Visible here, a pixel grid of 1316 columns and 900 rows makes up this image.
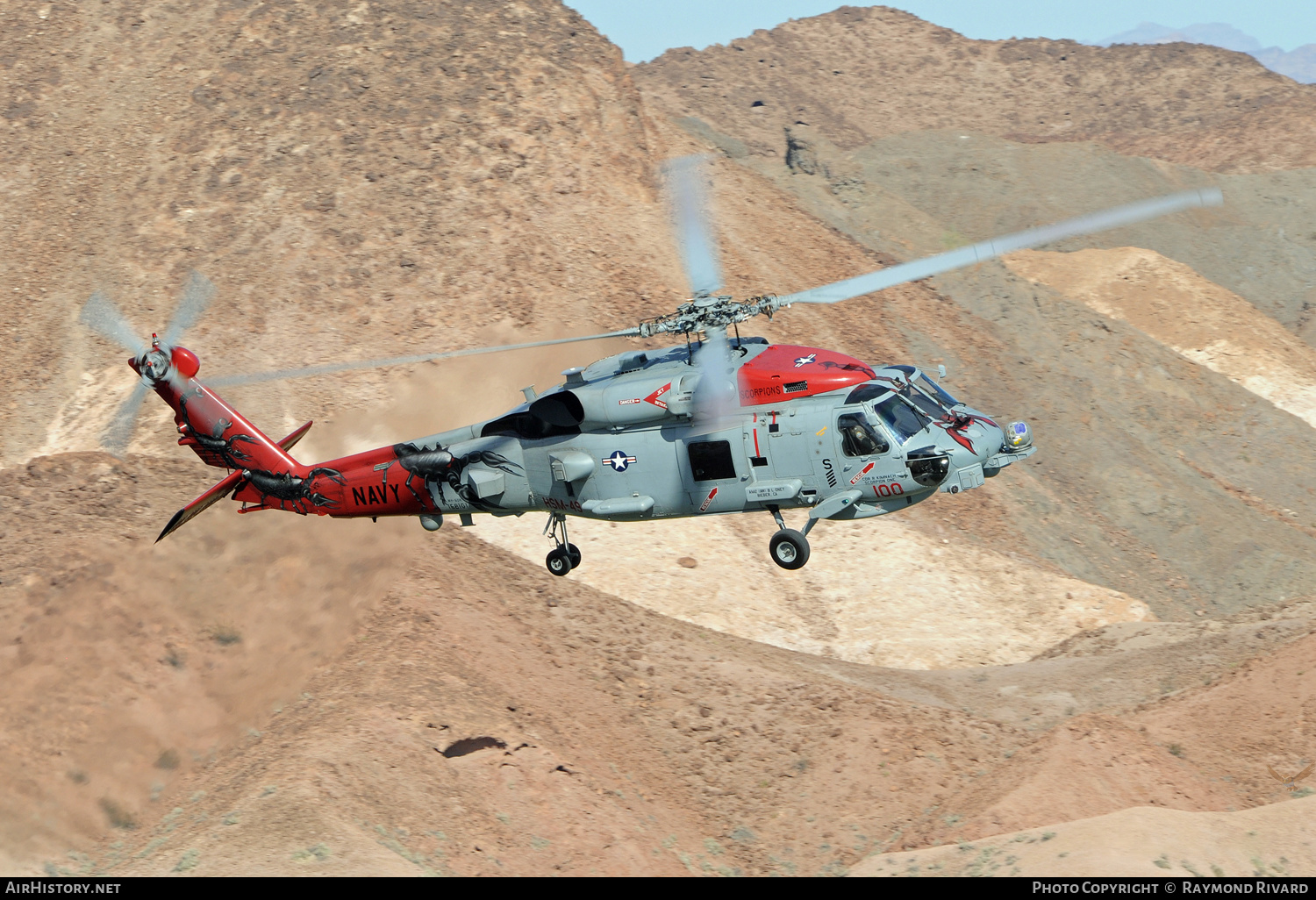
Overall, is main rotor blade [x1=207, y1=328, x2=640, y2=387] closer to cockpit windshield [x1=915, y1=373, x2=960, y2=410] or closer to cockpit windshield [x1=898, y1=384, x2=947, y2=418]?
cockpit windshield [x1=898, y1=384, x2=947, y2=418]

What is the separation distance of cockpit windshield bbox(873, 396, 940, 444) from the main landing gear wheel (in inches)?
88.3

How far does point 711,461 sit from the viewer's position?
18.3 metres

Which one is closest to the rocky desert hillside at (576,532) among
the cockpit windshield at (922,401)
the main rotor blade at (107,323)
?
the main rotor blade at (107,323)

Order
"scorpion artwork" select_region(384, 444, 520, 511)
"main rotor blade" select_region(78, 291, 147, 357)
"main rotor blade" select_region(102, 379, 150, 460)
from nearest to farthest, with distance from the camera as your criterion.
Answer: "main rotor blade" select_region(78, 291, 147, 357), "main rotor blade" select_region(102, 379, 150, 460), "scorpion artwork" select_region(384, 444, 520, 511)

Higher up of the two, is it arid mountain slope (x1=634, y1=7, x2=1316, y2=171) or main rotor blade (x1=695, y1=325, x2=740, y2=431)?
main rotor blade (x1=695, y1=325, x2=740, y2=431)

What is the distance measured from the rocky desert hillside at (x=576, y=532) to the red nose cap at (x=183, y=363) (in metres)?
3.85

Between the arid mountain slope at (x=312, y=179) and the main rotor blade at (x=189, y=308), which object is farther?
the arid mountain slope at (x=312, y=179)

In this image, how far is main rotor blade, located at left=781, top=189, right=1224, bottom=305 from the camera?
13266 millimetres

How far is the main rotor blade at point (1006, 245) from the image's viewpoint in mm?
13266

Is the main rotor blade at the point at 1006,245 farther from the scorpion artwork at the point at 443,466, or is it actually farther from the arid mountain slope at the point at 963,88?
the arid mountain slope at the point at 963,88

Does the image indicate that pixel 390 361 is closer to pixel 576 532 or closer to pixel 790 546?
pixel 790 546

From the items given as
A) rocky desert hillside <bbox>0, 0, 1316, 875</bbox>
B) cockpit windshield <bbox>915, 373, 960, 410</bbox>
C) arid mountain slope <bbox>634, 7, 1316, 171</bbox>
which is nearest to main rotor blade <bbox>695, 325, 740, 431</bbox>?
cockpit windshield <bbox>915, 373, 960, 410</bbox>

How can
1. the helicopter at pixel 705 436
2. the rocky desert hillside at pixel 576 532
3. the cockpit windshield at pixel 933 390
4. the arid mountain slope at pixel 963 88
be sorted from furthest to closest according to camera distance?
the arid mountain slope at pixel 963 88
the cockpit windshield at pixel 933 390
the rocky desert hillside at pixel 576 532
the helicopter at pixel 705 436
